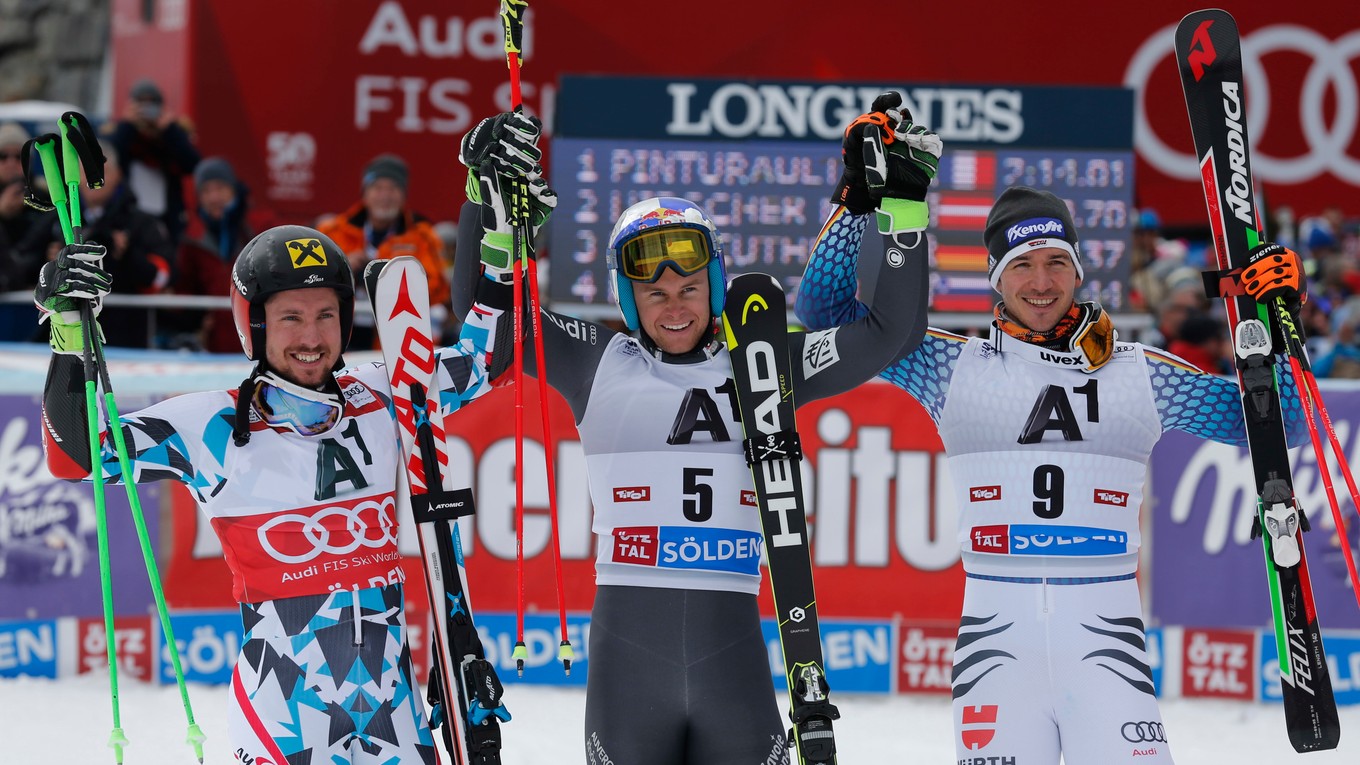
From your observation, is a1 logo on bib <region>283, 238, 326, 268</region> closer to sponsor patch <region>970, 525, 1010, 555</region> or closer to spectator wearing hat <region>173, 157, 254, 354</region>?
sponsor patch <region>970, 525, 1010, 555</region>

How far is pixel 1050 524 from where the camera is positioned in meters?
4.30

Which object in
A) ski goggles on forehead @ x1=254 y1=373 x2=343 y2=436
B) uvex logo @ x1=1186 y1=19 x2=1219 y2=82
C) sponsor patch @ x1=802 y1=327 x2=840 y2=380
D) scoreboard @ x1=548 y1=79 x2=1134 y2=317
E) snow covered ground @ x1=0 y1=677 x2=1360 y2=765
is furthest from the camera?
scoreboard @ x1=548 y1=79 x2=1134 y2=317

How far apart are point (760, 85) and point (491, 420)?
3212mm

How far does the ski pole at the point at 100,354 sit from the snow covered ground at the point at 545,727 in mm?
2498

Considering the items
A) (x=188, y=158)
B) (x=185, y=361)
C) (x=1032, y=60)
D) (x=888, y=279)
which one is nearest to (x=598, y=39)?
(x=1032, y=60)

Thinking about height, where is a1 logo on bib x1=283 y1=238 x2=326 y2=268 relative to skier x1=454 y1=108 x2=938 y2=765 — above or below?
above

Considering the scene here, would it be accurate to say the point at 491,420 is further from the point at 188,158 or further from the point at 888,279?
the point at 188,158

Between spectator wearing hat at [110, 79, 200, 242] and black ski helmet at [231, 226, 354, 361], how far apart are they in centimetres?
789

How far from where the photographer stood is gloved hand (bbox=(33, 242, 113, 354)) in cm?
409

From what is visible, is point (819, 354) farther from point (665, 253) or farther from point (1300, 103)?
point (1300, 103)

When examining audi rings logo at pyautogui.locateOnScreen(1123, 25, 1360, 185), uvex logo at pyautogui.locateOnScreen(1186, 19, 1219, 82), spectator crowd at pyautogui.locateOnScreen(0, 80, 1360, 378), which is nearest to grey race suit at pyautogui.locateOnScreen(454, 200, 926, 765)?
uvex logo at pyautogui.locateOnScreen(1186, 19, 1219, 82)

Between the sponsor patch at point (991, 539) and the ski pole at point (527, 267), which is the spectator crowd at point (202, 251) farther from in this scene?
the sponsor patch at point (991, 539)

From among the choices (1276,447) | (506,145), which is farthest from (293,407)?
(1276,447)

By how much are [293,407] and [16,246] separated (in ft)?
23.7
